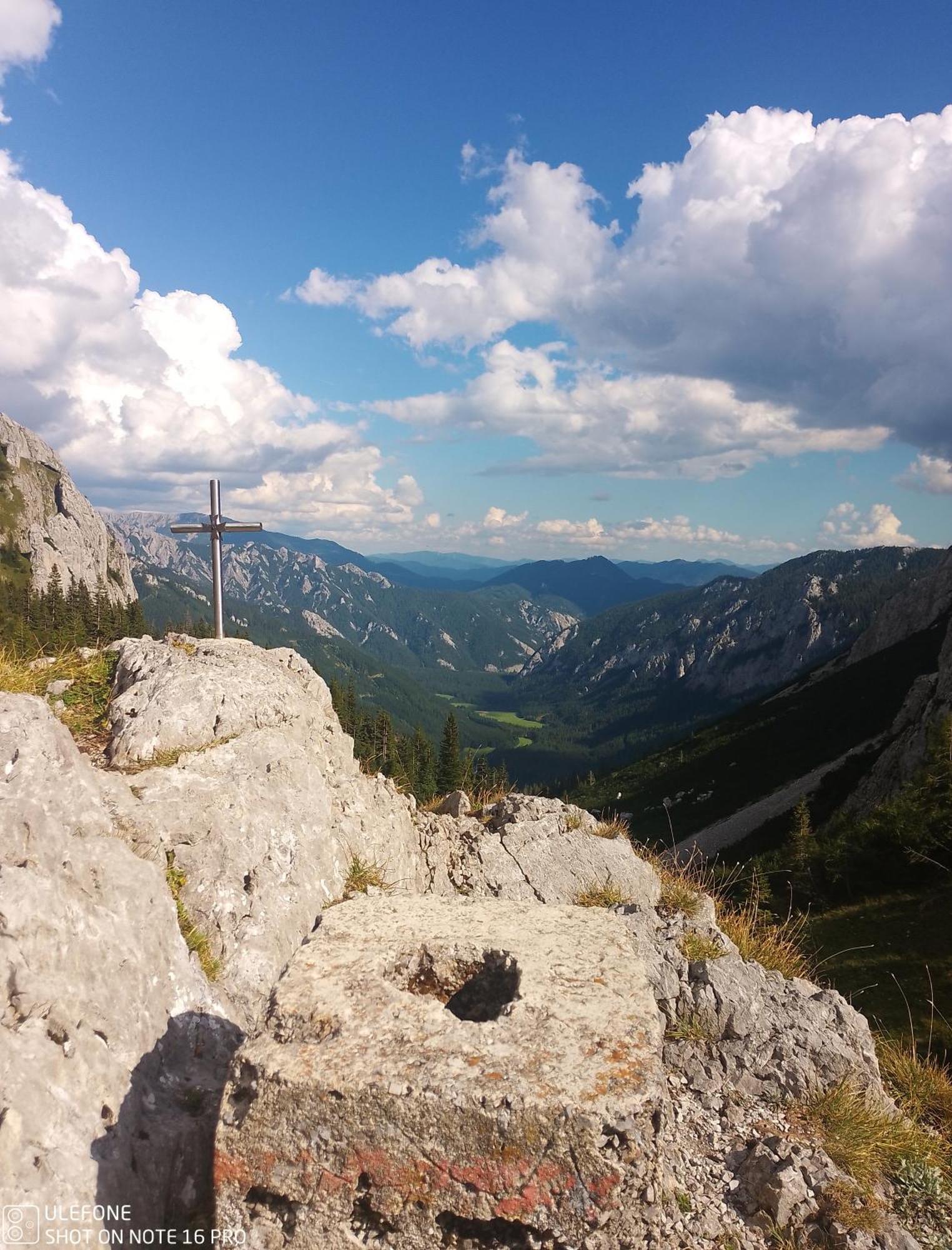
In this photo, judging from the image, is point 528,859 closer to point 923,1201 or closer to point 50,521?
point 923,1201

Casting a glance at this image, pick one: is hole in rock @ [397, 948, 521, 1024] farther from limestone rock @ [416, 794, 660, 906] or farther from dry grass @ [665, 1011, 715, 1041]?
limestone rock @ [416, 794, 660, 906]

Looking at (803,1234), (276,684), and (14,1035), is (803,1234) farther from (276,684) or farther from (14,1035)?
(276,684)

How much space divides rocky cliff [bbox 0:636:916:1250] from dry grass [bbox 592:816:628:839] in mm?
4869

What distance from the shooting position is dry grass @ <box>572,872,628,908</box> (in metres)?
10.0

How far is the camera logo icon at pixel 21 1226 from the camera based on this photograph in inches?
148

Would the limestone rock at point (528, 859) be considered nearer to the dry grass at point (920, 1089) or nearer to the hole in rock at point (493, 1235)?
the dry grass at point (920, 1089)

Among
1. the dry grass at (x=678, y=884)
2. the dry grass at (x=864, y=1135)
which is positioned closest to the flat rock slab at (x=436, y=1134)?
the dry grass at (x=864, y=1135)

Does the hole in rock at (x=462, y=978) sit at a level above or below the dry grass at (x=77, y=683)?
below

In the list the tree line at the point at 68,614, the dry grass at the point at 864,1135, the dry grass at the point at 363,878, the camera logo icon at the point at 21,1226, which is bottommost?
the tree line at the point at 68,614

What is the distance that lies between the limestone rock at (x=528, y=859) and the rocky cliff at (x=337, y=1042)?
2744 millimetres

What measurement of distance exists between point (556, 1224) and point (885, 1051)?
20.2 ft

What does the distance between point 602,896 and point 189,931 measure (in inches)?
245

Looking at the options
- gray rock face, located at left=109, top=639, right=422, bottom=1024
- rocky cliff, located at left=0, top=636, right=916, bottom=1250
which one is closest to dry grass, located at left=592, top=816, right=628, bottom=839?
gray rock face, located at left=109, top=639, right=422, bottom=1024

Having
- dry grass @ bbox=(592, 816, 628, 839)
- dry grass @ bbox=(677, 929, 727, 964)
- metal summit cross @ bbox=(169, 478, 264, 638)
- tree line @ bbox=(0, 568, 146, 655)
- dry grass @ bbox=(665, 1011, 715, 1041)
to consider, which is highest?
metal summit cross @ bbox=(169, 478, 264, 638)
